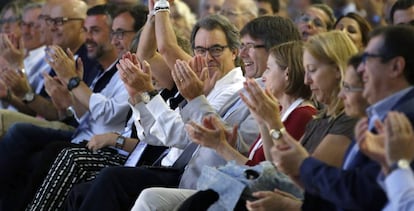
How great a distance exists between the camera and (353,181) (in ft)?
11.1

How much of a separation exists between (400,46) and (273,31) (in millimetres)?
1638

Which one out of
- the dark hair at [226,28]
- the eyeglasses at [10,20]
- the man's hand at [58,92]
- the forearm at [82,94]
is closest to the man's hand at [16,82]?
the man's hand at [58,92]

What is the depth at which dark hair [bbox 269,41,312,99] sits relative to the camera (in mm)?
4473

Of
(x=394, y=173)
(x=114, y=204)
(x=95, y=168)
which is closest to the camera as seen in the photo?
(x=394, y=173)

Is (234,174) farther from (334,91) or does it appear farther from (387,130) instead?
(387,130)

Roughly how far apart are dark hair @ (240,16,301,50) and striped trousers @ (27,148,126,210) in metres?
1.13

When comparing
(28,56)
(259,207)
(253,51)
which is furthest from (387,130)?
(28,56)

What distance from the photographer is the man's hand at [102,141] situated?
5.83m

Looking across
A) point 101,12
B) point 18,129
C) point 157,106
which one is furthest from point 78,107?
point 157,106

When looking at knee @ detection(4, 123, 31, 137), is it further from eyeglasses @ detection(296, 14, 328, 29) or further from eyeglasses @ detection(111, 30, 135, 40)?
eyeglasses @ detection(296, 14, 328, 29)

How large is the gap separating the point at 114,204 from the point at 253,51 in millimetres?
978

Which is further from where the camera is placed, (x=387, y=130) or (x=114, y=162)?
(x=114, y=162)

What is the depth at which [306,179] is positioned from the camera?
11.6ft

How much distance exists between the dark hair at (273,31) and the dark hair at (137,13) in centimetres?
162
